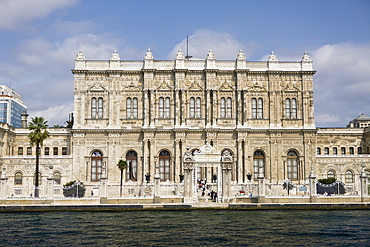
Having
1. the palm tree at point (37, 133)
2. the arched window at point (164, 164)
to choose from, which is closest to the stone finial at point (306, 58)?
the arched window at point (164, 164)

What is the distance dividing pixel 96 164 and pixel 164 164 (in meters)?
6.44

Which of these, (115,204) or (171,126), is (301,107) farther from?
(115,204)

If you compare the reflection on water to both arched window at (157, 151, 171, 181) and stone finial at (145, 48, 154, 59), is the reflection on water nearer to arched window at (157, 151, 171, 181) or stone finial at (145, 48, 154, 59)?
arched window at (157, 151, 171, 181)

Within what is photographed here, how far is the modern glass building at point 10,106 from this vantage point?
429ft

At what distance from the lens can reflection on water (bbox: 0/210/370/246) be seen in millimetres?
20031

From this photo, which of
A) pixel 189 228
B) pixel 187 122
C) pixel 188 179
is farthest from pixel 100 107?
pixel 189 228

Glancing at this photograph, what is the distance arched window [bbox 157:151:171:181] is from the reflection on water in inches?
648

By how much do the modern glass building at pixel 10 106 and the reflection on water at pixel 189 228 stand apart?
4236 inches

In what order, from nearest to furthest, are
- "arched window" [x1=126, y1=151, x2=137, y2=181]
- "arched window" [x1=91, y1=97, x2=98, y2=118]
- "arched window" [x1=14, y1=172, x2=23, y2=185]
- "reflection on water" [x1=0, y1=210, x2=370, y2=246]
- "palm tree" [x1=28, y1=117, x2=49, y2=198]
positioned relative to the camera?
"reflection on water" [x1=0, y1=210, x2=370, y2=246], "palm tree" [x1=28, y1=117, x2=49, y2=198], "arched window" [x1=14, y1=172, x2=23, y2=185], "arched window" [x1=126, y1=151, x2=137, y2=181], "arched window" [x1=91, y1=97, x2=98, y2=118]

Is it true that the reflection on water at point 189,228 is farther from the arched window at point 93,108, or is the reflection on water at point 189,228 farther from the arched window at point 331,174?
the arched window at point 93,108

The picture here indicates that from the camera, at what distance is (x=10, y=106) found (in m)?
133

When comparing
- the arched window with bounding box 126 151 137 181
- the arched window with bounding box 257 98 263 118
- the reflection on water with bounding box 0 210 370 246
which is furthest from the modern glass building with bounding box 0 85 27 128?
the reflection on water with bounding box 0 210 370 246

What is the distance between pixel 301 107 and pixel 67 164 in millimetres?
23141

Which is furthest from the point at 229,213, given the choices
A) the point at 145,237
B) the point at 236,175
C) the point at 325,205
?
the point at 236,175
